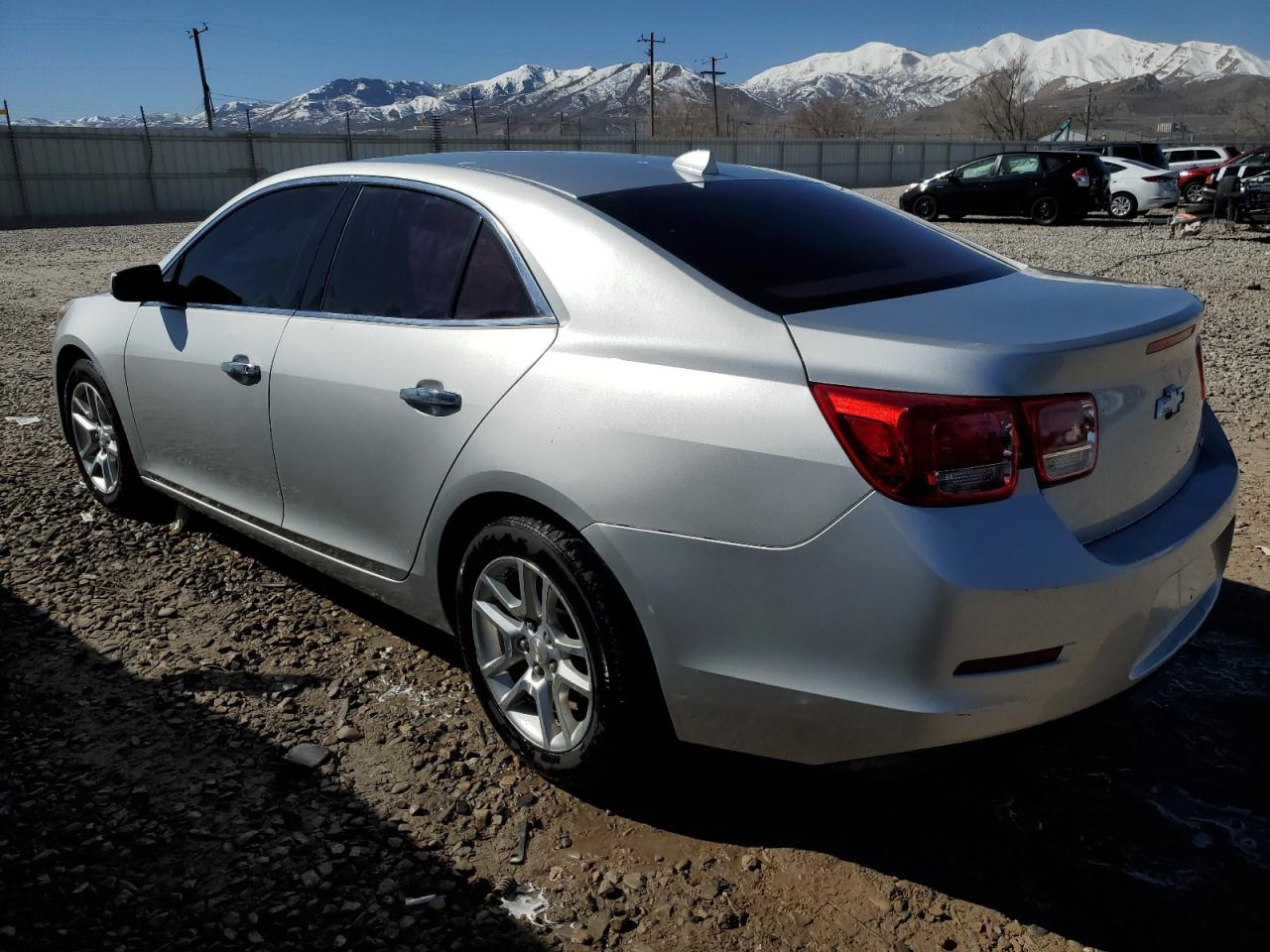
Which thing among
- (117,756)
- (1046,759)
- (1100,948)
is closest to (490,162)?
(117,756)

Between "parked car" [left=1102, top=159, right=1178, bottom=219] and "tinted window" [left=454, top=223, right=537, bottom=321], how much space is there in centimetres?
2143

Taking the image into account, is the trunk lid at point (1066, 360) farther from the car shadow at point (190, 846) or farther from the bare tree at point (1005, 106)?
the bare tree at point (1005, 106)

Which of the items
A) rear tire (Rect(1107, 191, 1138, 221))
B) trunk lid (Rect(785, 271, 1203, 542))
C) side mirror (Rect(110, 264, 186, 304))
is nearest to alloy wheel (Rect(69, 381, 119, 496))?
side mirror (Rect(110, 264, 186, 304))

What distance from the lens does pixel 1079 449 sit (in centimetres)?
212

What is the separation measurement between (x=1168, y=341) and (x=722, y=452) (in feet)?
3.61

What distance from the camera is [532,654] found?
2.70m

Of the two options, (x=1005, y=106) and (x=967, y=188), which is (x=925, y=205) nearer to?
(x=967, y=188)

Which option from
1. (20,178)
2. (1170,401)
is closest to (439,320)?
(1170,401)

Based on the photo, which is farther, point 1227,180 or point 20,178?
point 20,178

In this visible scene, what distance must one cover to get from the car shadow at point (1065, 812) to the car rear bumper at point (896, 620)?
0.10 m

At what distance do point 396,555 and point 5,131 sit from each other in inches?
1289

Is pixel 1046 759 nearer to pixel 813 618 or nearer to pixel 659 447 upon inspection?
pixel 813 618

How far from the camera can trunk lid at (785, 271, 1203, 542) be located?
2041mm

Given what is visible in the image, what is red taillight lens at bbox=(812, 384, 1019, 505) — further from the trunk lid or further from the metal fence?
the metal fence
